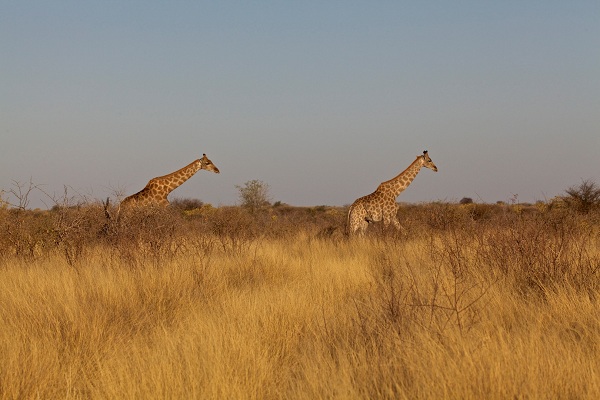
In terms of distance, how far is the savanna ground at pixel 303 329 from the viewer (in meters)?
3.35

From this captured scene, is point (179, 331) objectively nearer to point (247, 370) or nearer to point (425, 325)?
point (247, 370)

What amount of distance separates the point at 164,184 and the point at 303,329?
10715mm

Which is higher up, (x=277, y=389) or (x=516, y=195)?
(x=516, y=195)


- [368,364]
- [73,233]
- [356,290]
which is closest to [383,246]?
[356,290]

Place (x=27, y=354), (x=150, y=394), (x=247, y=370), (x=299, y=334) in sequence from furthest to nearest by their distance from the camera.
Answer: (x=299, y=334) < (x=27, y=354) < (x=247, y=370) < (x=150, y=394)

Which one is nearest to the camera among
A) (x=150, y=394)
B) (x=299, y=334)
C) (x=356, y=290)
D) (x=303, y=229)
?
(x=150, y=394)

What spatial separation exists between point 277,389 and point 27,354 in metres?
1.80

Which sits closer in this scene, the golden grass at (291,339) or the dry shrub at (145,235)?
the golden grass at (291,339)

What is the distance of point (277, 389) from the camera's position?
141 inches

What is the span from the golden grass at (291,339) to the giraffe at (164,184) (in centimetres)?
688

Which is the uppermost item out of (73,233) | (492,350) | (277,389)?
(73,233)

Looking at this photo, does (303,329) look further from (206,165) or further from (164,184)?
(206,165)

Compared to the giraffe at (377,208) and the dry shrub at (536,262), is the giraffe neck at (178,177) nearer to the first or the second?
the giraffe at (377,208)

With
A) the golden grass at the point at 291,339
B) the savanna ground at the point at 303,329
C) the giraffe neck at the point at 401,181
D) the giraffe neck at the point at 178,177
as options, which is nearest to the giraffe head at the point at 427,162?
the giraffe neck at the point at 401,181
